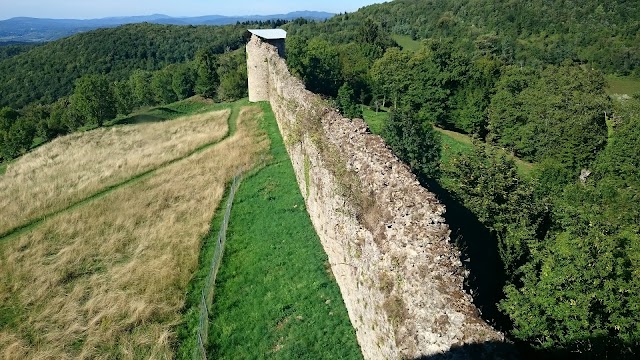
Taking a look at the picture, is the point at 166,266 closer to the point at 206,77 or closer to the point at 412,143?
the point at 412,143

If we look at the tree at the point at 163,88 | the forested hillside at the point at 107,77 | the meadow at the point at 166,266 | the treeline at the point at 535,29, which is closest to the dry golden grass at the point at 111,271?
the meadow at the point at 166,266

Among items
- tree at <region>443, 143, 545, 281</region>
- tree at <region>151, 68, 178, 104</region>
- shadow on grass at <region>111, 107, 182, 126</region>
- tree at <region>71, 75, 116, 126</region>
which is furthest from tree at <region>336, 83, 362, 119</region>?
tree at <region>151, 68, 178, 104</region>

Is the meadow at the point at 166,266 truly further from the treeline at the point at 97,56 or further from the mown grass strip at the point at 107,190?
the treeline at the point at 97,56

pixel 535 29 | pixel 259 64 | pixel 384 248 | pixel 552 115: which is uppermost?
pixel 535 29

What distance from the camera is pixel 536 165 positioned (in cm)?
3341

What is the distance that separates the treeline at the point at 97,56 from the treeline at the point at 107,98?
3661cm

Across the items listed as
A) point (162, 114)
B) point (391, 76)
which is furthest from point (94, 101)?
point (391, 76)

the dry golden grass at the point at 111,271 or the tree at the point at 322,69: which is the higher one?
the tree at the point at 322,69

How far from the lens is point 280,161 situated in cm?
2259

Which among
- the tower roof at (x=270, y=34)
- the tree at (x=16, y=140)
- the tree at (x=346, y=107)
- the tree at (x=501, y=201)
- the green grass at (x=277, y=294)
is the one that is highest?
the tower roof at (x=270, y=34)

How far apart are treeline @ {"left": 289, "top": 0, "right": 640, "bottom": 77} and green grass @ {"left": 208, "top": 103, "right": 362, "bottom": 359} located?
84761 millimetres

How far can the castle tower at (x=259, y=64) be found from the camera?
33531 millimetres

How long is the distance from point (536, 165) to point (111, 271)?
31810 mm

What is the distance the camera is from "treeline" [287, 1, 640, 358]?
865 cm
